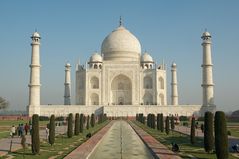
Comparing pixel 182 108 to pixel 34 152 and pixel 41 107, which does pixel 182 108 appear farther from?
pixel 34 152

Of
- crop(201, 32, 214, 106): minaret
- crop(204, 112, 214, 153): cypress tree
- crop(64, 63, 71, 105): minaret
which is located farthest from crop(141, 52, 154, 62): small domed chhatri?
crop(204, 112, 214, 153): cypress tree


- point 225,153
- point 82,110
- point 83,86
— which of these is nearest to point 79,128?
point 225,153

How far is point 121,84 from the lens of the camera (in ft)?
151

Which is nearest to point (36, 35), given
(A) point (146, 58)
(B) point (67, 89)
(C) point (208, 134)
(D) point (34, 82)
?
(D) point (34, 82)

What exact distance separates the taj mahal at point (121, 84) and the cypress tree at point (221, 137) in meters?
27.8

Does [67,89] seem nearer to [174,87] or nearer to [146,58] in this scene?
[146,58]

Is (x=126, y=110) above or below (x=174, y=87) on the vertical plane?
below

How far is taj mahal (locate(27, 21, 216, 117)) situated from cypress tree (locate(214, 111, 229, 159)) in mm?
27799

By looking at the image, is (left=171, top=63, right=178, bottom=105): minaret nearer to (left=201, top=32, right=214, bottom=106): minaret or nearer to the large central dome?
the large central dome

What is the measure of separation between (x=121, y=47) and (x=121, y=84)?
16.1ft

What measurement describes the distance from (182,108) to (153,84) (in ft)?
19.0

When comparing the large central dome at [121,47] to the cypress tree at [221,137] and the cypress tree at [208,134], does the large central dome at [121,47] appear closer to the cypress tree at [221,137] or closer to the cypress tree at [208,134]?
the cypress tree at [208,134]

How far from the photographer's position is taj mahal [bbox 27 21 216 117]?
37.8 meters

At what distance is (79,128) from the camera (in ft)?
63.7
